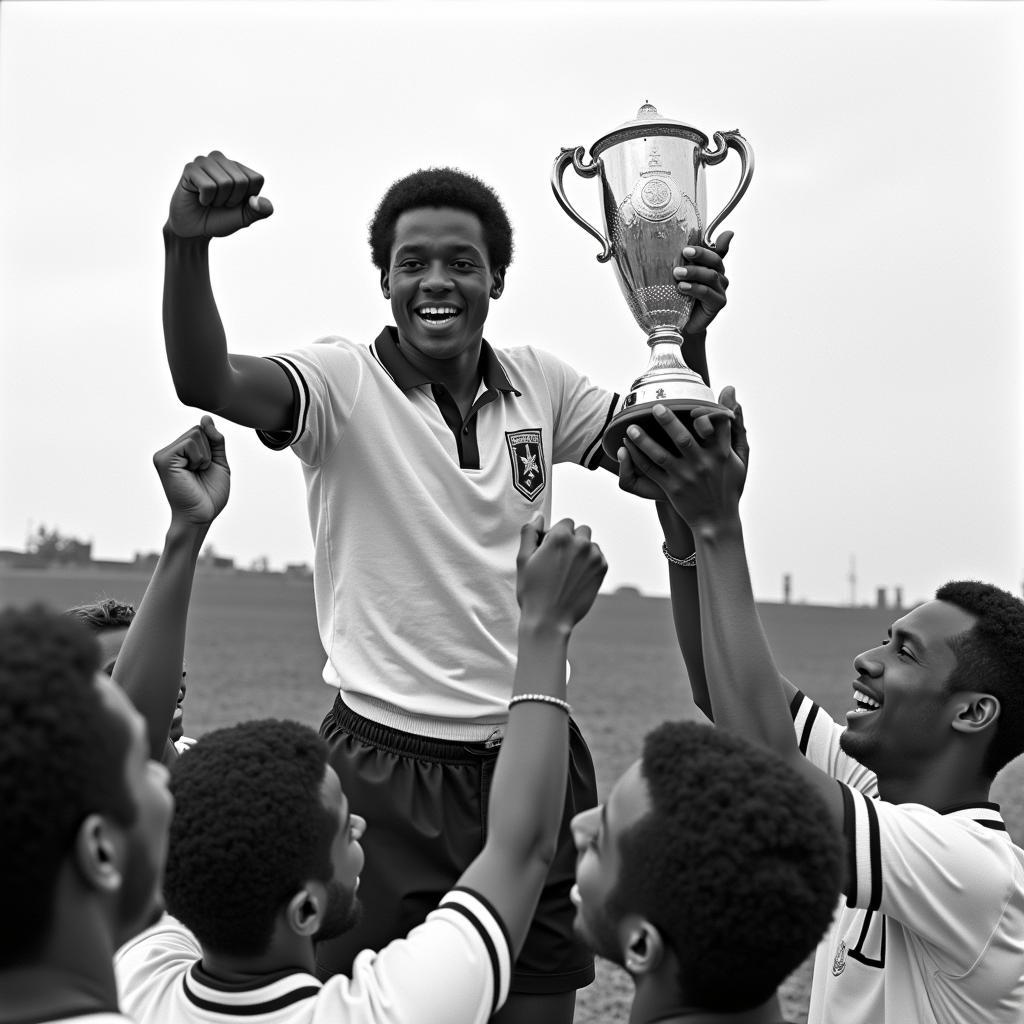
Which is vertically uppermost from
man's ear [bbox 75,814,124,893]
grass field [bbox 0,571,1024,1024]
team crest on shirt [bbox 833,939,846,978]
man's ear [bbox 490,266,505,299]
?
man's ear [bbox 490,266,505,299]

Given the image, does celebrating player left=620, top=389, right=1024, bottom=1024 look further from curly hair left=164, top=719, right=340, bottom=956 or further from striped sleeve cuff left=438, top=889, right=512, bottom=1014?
curly hair left=164, top=719, right=340, bottom=956

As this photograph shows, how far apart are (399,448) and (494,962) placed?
1.40 metres

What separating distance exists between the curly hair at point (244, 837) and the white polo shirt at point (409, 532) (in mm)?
844

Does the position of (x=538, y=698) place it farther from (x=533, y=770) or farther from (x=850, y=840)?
(x=850, y=840)

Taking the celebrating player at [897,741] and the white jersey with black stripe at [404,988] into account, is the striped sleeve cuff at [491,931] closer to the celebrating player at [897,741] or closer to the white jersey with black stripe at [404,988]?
the white jersey with black stripe at [404,988]

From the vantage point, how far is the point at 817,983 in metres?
3.17

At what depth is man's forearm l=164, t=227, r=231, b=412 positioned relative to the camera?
2.62 metres

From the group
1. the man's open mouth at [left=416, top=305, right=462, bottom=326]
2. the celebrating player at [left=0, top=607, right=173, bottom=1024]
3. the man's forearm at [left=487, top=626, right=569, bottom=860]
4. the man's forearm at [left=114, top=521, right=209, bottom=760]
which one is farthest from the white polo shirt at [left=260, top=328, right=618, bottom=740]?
the celebrating player at [left=0, top=607, right=173, bottom=1024]

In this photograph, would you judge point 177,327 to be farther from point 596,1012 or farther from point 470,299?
point 596,1012

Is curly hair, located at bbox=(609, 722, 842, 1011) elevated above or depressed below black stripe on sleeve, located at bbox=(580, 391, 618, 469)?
below

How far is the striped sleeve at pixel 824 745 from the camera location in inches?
134

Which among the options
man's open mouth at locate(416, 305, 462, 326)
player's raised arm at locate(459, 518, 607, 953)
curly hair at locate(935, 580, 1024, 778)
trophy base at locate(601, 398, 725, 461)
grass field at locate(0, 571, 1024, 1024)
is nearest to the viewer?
player's raised arm at locate(459, 518, 607, 953)

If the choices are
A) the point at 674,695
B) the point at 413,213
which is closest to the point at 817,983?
the point at 413,213

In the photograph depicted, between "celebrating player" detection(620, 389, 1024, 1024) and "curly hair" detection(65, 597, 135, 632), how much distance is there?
1569mm
